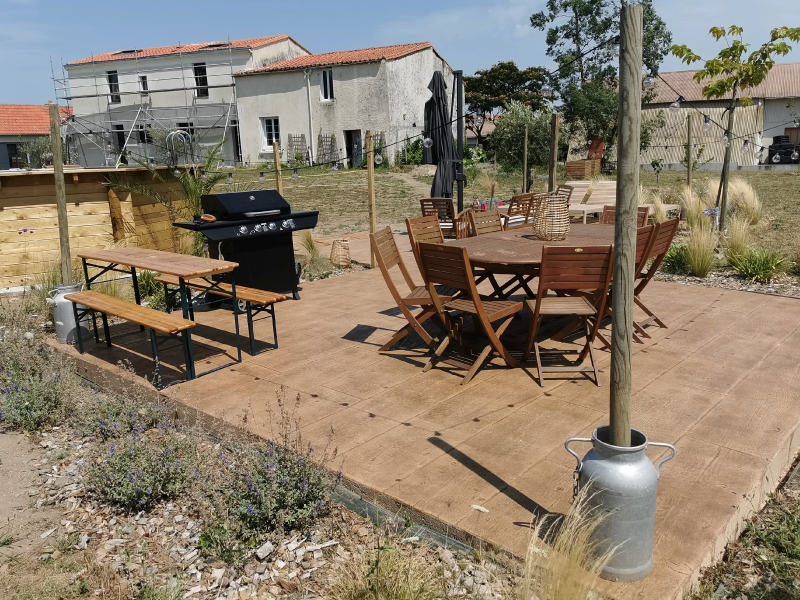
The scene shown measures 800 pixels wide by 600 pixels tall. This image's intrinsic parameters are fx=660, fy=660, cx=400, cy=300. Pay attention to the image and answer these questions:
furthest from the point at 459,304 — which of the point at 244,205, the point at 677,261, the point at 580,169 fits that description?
the point at 580,169

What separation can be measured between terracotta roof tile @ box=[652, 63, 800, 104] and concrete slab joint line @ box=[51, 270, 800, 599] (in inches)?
1430

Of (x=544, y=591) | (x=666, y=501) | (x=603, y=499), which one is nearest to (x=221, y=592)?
(x=544, y=591)

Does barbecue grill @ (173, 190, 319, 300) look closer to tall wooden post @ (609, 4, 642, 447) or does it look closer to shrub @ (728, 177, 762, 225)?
tall wooden post @ (609, 4, 642, 447)

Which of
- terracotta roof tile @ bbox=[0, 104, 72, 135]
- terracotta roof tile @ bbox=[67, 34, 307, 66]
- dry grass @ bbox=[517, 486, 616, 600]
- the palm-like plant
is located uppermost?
terracotta roof tile @ bbox=[67, 34, 307, 66]

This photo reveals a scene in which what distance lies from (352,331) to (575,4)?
38.7m

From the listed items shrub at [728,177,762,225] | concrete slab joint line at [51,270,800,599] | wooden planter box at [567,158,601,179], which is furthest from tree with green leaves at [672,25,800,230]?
wooden planter box at [567,158,601,179]

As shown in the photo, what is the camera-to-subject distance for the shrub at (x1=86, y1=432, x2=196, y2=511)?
11.3ft

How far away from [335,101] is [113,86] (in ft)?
50.3

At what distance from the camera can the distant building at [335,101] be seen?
3064cm

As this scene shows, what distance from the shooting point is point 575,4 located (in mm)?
38844

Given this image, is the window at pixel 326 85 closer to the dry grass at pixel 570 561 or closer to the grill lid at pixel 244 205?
the grill lid at pixel 244 205

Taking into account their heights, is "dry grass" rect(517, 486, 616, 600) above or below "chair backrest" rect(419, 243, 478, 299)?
below

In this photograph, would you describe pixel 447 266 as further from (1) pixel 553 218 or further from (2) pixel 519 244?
(1) pixel 553 218

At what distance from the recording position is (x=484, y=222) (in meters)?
7.96
